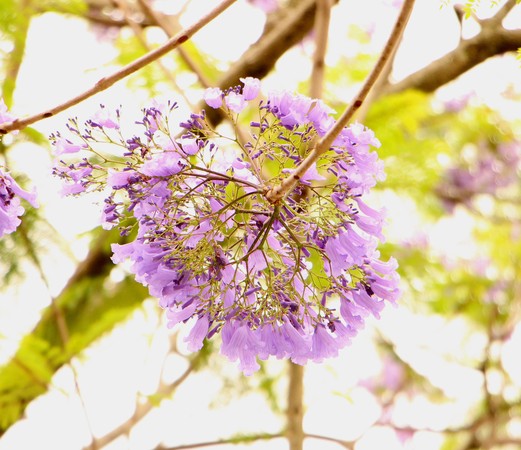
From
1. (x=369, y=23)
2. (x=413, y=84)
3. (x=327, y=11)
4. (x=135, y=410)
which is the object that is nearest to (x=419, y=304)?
(x=413, y=84)

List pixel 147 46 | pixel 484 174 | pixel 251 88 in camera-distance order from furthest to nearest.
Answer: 1. pixel 484 174
2. pixel 147 46
3. pixel 251 88

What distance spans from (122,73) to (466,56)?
1318 mm

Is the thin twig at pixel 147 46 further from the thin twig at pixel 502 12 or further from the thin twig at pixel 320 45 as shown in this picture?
the thin twig at pixel 502 12

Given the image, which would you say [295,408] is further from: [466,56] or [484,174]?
[484,174]

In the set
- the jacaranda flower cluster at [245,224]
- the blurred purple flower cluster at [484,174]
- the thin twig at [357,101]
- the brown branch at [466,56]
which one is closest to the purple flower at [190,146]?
the jacaranda flower cluster at [245,224]

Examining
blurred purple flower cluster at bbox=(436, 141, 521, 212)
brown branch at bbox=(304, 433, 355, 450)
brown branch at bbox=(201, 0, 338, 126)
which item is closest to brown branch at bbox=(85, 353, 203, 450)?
brown branch at bbox=(304, 433, 355, 450)

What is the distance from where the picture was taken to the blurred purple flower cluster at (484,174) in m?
4.03

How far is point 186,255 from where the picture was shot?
805mm

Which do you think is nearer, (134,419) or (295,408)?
(295,408)

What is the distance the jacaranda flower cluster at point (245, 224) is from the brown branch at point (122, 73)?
0.03 metres

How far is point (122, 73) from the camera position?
802 millimetres

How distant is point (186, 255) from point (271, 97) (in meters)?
0.21

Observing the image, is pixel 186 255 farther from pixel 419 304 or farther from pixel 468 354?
pixel 468 354

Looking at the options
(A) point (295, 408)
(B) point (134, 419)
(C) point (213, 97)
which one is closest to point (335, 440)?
(A) point (295, 408)
